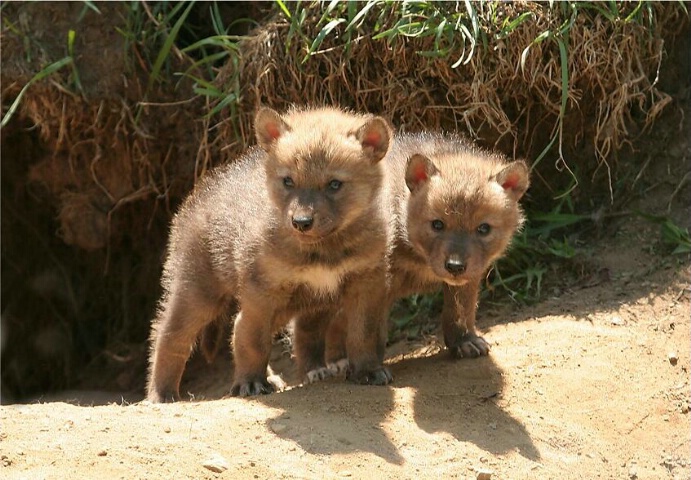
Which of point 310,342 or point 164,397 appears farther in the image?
point 310,342

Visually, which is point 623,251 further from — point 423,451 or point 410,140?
point 423,451

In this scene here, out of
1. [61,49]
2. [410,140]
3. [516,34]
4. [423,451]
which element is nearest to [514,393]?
[423,451]

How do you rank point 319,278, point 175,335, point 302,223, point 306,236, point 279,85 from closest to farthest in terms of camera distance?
point 302,223 < point 306,236 < point 319,278 < point 175,335 < point 279,85

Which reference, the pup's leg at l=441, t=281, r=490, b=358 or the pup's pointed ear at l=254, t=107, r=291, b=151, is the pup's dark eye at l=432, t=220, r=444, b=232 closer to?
the pup's leg at l=441, t=281, r=490, b=358

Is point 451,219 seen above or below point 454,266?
above

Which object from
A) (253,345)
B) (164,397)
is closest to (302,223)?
(253,345)

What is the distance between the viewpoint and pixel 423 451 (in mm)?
4336

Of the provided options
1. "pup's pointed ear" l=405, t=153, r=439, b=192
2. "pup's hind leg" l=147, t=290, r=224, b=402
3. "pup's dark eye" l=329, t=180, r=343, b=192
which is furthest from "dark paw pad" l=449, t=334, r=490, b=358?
"pup's hind leg" l=147, t=290, r=224, b=402

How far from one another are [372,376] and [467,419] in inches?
24.6

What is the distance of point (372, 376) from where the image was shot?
516 cm

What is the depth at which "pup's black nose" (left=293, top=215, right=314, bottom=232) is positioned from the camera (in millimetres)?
4711

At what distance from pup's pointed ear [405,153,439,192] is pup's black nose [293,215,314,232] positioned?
2.68ft

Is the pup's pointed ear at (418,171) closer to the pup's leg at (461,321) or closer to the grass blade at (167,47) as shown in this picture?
the pup's leg at (461,321)

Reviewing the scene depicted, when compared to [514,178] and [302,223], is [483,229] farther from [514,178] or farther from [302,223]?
[302,223]
